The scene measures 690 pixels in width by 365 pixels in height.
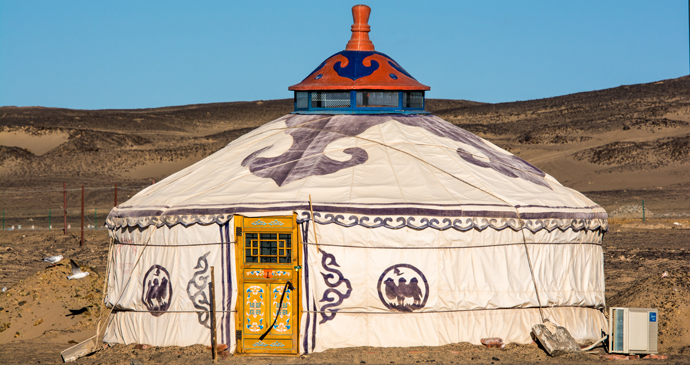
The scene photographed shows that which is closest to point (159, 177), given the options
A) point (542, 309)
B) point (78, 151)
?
point (78, 151)

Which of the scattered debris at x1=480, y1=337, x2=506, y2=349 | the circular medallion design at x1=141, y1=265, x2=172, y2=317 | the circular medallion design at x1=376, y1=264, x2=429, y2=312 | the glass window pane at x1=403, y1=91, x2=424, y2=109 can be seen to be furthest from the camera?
the glass window pane at x1=403, y1=91, x2=424, y2=109

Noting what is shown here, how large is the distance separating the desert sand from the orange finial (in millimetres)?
4300

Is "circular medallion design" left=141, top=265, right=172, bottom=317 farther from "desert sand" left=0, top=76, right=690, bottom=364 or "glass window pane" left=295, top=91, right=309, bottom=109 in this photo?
"glass window pane" left=295, top=91, right=309, bottom=109

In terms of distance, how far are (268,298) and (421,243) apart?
5.53ft

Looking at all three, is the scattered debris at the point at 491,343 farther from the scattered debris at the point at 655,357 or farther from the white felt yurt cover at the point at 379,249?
the scattered debris at the point at 655,357

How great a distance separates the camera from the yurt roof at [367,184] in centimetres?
824

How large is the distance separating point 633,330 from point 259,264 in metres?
4.07

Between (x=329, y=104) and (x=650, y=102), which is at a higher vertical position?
(x=650, y=102)

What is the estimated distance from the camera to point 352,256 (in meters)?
8.24

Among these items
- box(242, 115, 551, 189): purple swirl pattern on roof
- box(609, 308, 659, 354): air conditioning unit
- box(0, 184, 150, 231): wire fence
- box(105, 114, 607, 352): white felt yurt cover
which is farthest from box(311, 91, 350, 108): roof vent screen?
box(0, 184, 150, 231): wire fence

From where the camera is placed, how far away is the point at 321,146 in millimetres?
9414

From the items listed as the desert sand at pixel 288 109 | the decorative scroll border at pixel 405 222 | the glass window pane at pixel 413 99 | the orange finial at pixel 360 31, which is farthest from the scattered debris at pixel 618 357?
the orange finial at pixel 360 31

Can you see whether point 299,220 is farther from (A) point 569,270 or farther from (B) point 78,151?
(B) point 78,151

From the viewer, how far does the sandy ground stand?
823cm
